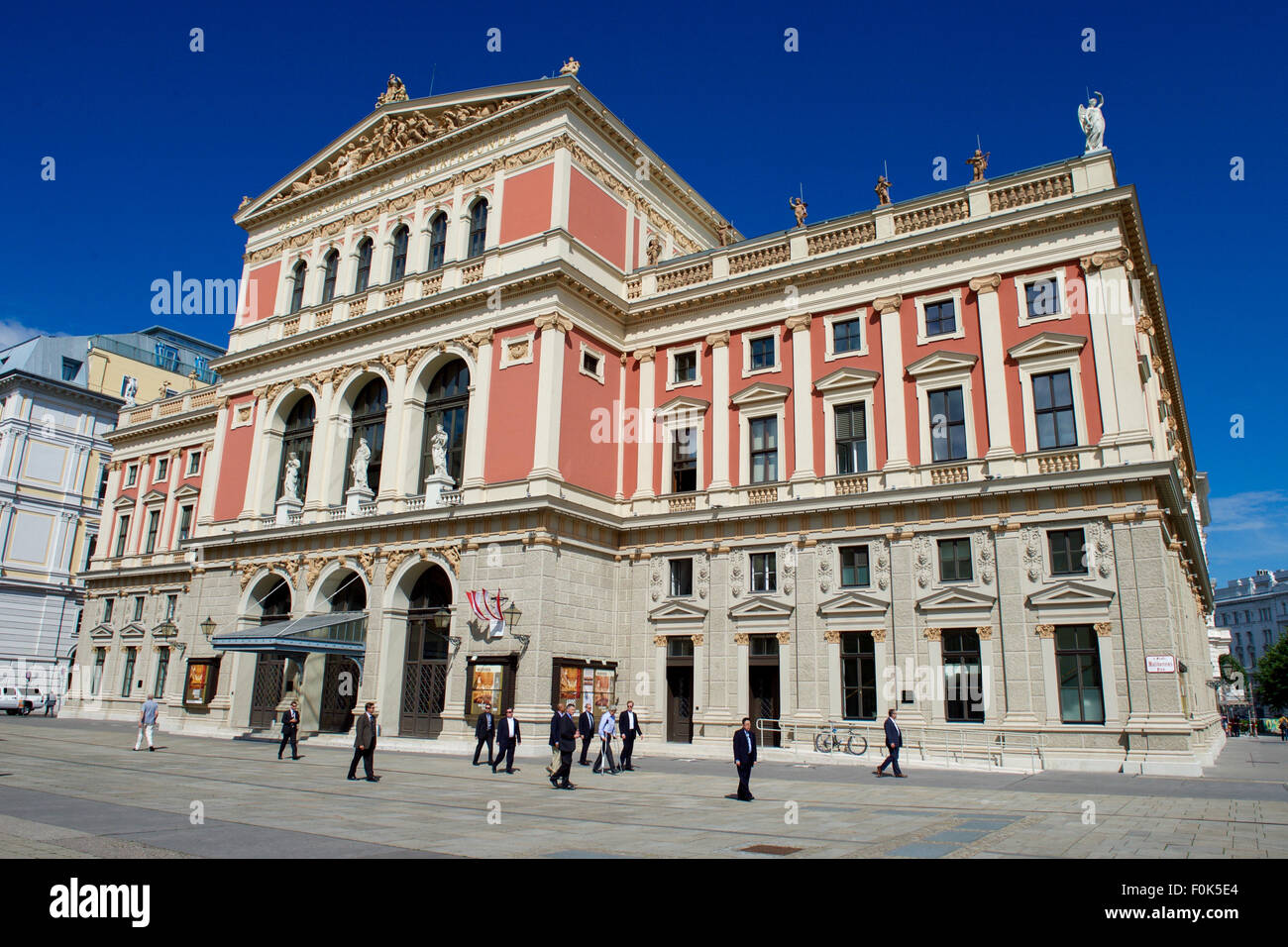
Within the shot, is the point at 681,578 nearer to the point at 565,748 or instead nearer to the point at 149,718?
the point at 565,748

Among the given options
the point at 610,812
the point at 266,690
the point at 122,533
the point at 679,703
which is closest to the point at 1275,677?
the point at 679,703

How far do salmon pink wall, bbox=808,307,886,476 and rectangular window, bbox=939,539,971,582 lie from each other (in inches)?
141

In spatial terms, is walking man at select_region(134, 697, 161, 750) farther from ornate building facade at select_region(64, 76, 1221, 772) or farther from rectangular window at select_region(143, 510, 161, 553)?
rectangular window at select_region(143, 510, 161, 553)

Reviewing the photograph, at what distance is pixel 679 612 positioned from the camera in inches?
1273

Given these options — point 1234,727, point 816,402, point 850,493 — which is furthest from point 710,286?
point 1234,727

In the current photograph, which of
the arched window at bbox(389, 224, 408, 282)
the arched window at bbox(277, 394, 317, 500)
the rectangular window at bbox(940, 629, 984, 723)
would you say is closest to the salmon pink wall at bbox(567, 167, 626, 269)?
the arched window at bbox(389, 224, 408, 282)

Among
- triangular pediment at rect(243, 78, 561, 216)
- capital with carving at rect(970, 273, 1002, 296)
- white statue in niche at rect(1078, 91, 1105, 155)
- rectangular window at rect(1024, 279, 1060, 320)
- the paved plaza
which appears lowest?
the paved plaza

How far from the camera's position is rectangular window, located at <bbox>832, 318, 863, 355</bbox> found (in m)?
31.6

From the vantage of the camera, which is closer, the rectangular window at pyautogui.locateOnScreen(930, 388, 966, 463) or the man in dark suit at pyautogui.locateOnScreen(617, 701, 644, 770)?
the man in dark suit at pyautogui.locateOnScreen(617, 701, 644, 770)

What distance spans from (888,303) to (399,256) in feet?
70.8

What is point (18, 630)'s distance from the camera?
6003 cm

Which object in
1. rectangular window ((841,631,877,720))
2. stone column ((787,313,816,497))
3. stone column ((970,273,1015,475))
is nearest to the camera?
stone column ((970,273,1015,475))

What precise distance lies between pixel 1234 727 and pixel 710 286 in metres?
60.8
